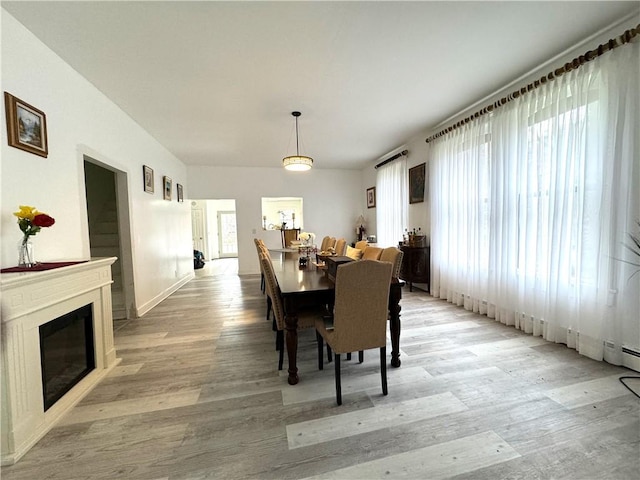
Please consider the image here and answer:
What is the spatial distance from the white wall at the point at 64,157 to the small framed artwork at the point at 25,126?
58 mm

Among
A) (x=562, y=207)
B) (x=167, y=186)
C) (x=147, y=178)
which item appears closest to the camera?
(x=562, y=207)

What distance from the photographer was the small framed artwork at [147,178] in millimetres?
3910

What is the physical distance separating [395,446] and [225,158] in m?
5.82

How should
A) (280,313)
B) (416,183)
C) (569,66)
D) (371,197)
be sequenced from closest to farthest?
1. (280,313)
2. (569,66)
3. (416,183)
4. (371,197)

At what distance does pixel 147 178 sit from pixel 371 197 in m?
4.79

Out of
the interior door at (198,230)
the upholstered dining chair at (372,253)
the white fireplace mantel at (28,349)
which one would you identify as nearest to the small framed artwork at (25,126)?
the white fireplace mantel at (28,349)

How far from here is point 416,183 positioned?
4668 millimetres

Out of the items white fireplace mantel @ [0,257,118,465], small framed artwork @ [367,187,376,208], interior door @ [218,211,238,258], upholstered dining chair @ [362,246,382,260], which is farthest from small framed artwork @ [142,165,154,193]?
interior door @ [218,211,238,258]

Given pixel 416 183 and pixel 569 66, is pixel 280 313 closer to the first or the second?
pixel 569 66

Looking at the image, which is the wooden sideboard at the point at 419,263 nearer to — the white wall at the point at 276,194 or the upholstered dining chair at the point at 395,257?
the upholstered dining chair at the point at 395,257

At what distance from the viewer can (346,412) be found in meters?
1.67

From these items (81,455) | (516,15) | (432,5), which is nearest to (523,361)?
(516,15)

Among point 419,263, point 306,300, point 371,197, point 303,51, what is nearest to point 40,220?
point 306,300

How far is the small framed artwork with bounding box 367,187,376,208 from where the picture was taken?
258 inches
